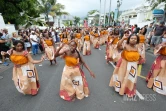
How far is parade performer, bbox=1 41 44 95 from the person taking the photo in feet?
11.8

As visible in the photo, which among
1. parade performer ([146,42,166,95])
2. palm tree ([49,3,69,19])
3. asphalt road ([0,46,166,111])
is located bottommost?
asphalt road ([0,46,166,111])

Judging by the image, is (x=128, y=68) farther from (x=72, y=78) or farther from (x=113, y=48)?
(x=113, y=48)

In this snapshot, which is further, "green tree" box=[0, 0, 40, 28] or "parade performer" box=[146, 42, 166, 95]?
"green tree" box=[0, 0, 40, 28]

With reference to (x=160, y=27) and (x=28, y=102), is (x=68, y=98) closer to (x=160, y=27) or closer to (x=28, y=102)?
(x=28, y=102)

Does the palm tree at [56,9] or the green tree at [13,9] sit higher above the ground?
the palm tree at [56,9]

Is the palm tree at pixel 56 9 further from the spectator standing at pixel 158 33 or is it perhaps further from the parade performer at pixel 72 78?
the parade performer at pixel 72 78

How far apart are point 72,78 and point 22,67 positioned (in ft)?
4.56

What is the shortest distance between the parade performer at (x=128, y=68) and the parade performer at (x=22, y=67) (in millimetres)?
2147

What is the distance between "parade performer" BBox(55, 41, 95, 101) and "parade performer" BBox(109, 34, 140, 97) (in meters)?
0.98

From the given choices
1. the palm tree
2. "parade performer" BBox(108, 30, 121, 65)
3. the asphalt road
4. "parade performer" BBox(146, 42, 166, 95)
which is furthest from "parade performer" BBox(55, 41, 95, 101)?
the palm tree

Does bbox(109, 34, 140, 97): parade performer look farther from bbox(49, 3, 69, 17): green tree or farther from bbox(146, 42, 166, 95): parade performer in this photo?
bbox(49, 3, 69, 17): green tree

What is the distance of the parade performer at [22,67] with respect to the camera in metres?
3.59

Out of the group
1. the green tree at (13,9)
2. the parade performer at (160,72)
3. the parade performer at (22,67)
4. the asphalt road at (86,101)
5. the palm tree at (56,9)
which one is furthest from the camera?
the palm tree at (56,9)

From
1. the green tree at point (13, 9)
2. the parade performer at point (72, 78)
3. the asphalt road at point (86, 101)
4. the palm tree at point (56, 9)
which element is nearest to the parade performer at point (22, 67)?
the asphalt road at point (86, 101)
